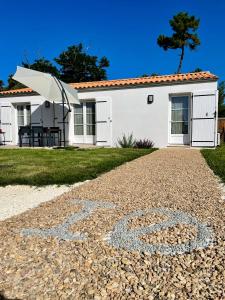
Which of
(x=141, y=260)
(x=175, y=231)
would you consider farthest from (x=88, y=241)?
(x=175, y=231)

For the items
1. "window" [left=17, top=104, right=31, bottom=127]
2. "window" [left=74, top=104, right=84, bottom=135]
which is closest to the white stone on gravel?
"window" [left=74, top=104, right=84, bottom=135]

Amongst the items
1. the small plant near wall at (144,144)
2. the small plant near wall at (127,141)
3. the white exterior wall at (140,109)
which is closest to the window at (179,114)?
the white exterior wall at (140,109)

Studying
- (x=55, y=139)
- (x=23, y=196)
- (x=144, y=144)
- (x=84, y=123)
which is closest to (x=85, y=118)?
(x=84, y=123)

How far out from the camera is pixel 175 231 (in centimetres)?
249

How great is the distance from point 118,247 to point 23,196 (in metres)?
2.24

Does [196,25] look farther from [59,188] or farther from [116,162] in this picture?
[59,188]

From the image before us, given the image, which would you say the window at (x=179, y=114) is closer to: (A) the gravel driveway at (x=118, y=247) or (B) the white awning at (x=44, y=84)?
(B) the white awning at (x=44, y=84)

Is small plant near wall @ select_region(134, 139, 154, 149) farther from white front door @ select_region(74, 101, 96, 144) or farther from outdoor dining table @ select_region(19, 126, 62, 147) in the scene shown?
Result: outdoor dining table @ select_region(19, 126, 62, 147)

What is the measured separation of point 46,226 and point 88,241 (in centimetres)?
61

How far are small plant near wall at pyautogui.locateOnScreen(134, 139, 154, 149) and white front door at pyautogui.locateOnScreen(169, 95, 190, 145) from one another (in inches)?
36.6

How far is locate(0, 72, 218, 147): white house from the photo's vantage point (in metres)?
10.7

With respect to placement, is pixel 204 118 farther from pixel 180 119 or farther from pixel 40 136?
pixel 40 136

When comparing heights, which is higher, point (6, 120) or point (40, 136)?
point (6, 120)

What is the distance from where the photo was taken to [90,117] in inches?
509
